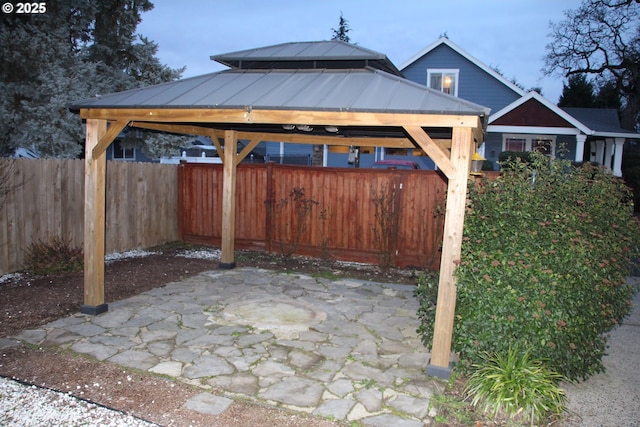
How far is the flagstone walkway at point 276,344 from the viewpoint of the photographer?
143 inches

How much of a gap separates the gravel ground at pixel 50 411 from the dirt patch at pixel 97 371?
3.4 inches

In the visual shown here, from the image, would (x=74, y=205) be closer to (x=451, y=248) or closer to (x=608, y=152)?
(x=451, y=248)

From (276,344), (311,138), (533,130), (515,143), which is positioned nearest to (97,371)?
(276,344)

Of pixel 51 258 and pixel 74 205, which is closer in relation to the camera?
pixel 51 258

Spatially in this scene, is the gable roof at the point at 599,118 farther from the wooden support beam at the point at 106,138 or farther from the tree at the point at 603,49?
the wooden support beam at the point at 106,138

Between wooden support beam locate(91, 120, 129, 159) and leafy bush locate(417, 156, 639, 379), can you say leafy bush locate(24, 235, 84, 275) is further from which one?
leafy bush locate(417, 156, 639, 379)

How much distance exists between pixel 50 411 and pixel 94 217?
260cm

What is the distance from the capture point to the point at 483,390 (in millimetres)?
3518

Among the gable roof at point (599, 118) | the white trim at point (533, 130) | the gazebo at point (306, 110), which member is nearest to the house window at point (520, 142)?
the white trim at point (533, 130)

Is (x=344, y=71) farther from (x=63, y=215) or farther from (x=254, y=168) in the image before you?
(x=63, y=215)

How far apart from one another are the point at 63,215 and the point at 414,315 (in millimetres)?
5892

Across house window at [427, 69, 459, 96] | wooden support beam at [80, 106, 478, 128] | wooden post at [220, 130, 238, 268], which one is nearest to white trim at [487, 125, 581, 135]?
house window at [427, 69, 459, 96]

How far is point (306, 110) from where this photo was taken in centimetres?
442

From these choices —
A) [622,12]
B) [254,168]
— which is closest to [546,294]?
[254,168]
